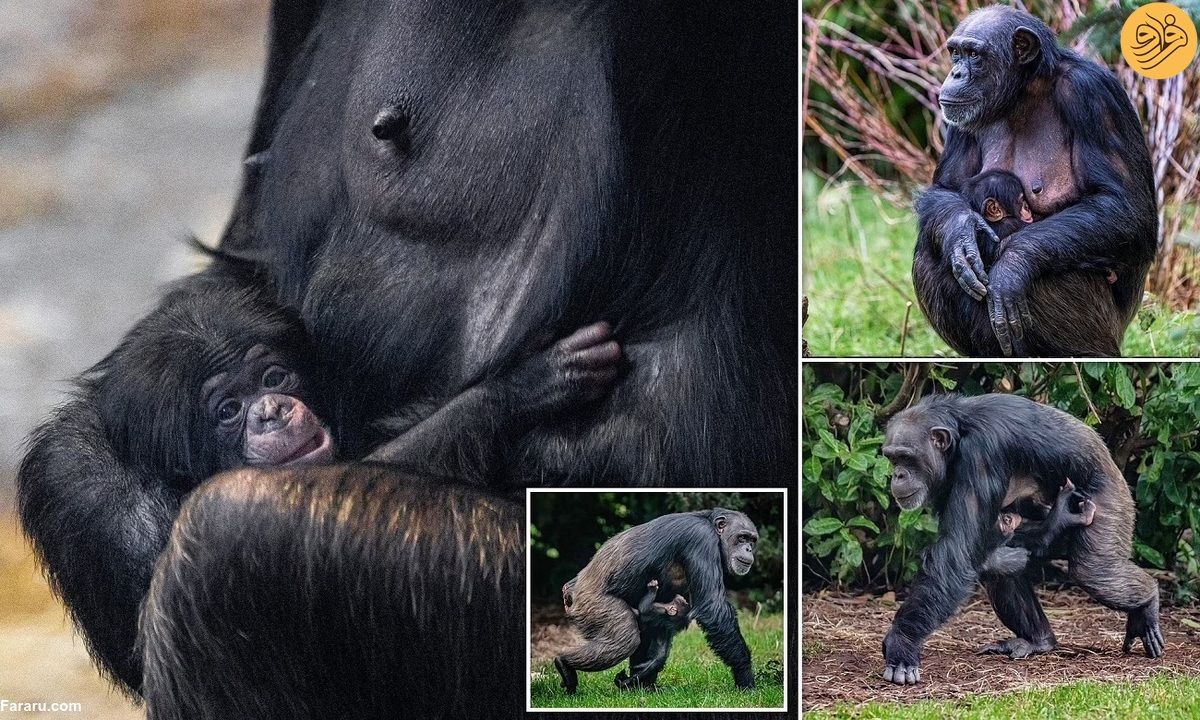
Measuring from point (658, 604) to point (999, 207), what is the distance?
1.35 m

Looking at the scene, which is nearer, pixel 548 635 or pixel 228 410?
pixel 548 635

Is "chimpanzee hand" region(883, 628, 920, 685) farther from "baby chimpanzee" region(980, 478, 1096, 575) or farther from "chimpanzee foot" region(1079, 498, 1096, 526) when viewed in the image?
"chimpanzee foot" region(1079, 498, 1096, 526)

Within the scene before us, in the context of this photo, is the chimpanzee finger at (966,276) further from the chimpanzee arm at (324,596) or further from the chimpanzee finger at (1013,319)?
the chimpanzee arm at (324,596)

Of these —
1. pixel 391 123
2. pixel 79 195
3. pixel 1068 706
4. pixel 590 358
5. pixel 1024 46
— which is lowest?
pixel 1068 706

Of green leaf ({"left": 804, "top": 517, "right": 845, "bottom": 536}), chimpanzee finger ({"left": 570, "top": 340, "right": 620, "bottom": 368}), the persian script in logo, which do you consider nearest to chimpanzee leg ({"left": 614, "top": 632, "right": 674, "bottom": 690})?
green leaf ({"left": 804, "top": 517, "right": 845, "bottom": 536})

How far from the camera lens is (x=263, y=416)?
3848 mm

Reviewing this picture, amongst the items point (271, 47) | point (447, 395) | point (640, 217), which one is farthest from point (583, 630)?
point (271, 47)

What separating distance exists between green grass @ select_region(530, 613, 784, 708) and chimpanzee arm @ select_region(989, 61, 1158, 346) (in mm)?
1112

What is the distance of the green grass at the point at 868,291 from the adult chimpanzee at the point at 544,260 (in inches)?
32.4

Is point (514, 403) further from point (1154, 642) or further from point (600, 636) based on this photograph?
point (1154, 642)

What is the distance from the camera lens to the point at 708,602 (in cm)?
387

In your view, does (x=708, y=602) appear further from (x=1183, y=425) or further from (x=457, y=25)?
(x=457, y=25)

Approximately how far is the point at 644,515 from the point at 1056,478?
3.65 ft

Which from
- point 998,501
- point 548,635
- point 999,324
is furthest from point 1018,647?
point 548,635
